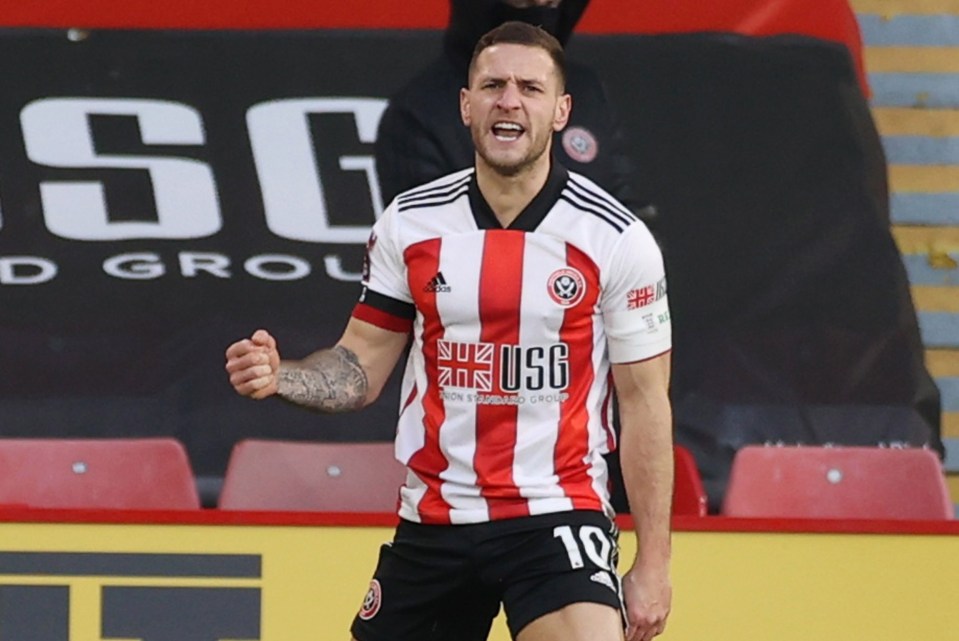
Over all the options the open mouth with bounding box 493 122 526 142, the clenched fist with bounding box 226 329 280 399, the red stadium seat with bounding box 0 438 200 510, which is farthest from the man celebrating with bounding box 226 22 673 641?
the red stadium seat with bounding box 0 438 200 510

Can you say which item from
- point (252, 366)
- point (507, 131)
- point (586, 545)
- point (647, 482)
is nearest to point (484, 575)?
point (586, 545)

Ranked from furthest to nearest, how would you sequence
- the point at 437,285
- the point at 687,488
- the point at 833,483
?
the point at 833,483 < the point at 687,488 < the point at 437,285

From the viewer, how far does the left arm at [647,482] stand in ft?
11.7

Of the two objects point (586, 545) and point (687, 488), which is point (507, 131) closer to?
A: point (586, 545)

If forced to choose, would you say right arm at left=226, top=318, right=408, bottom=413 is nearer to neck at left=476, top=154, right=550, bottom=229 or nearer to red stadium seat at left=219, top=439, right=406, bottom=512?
neck at left=476, top=154, right=550, bottom=229

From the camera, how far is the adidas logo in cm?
362

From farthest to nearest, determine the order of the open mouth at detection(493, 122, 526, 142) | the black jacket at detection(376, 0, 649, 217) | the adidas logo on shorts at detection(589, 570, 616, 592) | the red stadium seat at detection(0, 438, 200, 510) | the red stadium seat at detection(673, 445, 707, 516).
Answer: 1. the red stadium seat at detection(0, 438, 200, 510)
2. the red stadium seat at detection(673, 445, 707, 516)
3. the black jacket at detection(376, 0, 649, 217)
4. the open mouth at detection(493, 122, 526, 142)
5. the adidas logo on shorts at detection(589, 570, 616, 592)

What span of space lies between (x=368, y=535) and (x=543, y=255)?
933 mm

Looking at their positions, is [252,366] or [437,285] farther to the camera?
[437,285]

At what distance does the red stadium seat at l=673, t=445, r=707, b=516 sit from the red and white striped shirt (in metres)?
1.24

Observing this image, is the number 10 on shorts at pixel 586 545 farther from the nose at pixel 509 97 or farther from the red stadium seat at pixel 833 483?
the red stadium seat at pixel 833 483

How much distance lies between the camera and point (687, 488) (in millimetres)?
4949

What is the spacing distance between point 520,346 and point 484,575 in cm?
42

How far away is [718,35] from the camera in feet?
19.5
